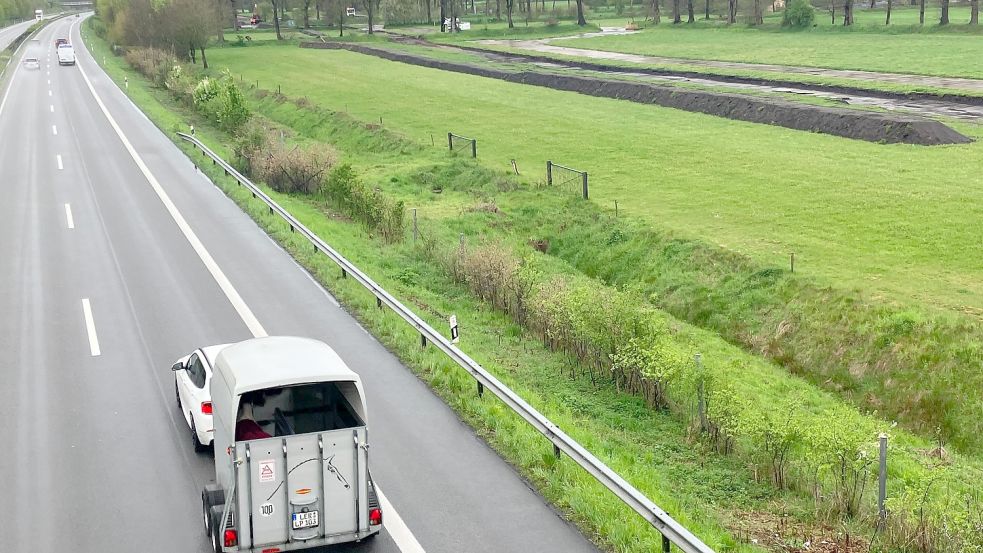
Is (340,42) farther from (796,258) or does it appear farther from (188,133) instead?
(796,258)

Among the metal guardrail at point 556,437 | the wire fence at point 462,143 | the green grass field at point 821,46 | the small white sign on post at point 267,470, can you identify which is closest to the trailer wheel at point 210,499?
the small white sign on post at point 267,470

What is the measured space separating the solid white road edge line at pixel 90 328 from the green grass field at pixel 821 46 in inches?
1891

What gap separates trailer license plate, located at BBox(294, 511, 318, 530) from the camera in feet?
33.6

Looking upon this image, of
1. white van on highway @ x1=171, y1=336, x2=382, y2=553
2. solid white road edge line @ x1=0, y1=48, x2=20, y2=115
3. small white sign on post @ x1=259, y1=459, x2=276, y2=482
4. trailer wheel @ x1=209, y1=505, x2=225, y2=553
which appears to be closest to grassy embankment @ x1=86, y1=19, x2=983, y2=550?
white van on highway @ x1=171, y1=336, x2=382, y2=553

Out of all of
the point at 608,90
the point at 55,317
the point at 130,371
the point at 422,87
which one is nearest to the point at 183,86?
the point at 422,87

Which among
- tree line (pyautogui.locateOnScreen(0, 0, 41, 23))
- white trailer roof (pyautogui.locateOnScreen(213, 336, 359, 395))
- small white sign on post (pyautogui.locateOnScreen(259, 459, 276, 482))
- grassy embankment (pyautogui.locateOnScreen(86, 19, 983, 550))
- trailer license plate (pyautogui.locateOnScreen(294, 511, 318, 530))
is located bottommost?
grassy embankment (pyautogui.locateOnScreen(86, 19, 983, 550))

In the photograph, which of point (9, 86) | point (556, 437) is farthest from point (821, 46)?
point (556, 437)

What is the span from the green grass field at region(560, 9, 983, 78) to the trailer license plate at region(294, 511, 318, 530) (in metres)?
52.1

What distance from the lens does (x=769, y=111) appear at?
44625 millimetres

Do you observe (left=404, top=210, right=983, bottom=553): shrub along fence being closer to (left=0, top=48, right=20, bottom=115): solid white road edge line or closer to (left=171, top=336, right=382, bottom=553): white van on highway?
(left=171, top=336, right=382, bottom=553): white van on highway

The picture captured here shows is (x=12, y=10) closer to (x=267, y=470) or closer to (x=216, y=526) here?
(x=216, y=526)

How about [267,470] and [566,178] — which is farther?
[566,178]

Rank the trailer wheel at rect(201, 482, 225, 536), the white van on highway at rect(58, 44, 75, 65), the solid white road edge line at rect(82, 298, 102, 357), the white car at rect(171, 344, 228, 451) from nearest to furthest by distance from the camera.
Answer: the trailer wheel at rect(201, 482, 225, 536), the white car at rect(171, 344, 228, 451), the solid white road edge line at rect(82, 298, 102, 357), the white van on highway at rect(58, 44, 75, 65)

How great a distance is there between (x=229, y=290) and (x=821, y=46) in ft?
223
